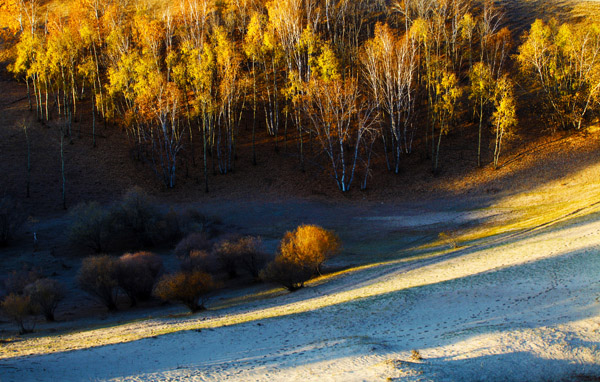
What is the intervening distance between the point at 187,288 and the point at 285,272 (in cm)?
490

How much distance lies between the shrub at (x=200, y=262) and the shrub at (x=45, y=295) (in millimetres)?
6277

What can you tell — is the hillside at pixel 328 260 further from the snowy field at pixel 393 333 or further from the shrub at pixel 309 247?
the shrub at pixel 309 247

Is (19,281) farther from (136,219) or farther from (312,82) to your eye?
(312,82)

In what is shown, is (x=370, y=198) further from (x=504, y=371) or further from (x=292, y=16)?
(x=504, y=371)

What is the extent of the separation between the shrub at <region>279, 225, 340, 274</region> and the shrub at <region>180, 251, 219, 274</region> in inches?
179

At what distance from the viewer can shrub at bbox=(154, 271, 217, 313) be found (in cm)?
2006

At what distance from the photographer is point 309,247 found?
22922 mm

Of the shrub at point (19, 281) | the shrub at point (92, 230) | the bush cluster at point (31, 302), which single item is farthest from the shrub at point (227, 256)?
the shrub at point (92, 230)

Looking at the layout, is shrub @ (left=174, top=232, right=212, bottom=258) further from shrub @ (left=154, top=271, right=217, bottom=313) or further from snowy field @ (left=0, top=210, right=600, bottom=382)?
snowy field @ (left=0, top=210, right=600, bottom=382)

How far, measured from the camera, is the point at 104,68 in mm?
59875

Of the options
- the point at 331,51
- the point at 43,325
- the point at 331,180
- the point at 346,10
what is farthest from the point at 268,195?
the point at 346,10

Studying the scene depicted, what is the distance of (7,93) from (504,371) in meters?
66.6

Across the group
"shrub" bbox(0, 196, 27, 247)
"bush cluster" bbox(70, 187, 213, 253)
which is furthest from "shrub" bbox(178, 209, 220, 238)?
"shrub" bbox(0, 196, 27, 247)

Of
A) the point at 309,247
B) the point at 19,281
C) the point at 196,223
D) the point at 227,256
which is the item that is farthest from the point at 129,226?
the point at 309,247
